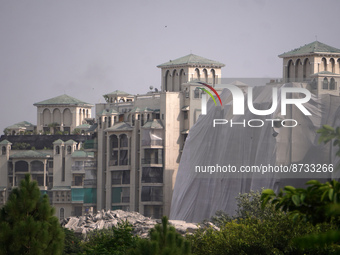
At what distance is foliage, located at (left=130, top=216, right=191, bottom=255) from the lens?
35594 mm

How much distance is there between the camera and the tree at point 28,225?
124 ft

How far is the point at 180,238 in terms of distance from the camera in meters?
37.1

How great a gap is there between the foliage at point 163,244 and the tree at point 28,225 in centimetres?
323

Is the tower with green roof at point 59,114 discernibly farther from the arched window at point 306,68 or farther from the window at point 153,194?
the arched window at point 306,68

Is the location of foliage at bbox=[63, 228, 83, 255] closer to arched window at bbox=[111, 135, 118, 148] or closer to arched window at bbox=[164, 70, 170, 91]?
arched window at bbox=[111, 135, 118, 148]

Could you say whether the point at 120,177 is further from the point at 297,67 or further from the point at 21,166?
the point at 21,166

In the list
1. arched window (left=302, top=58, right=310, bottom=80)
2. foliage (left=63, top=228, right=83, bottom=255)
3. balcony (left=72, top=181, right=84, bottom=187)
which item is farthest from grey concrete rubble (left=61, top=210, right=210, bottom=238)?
balcony (left=72, top=181, right=84, bottom=187)

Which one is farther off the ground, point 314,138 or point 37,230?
point 314,138

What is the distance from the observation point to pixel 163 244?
36.8 m

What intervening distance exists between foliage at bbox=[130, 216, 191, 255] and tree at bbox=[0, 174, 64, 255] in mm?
3233

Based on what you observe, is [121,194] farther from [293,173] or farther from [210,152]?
[293,173]

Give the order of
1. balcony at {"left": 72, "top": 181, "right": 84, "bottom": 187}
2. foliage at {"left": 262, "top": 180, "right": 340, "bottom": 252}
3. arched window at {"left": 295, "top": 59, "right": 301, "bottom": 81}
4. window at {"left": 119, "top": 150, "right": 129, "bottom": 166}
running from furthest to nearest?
balcony at {"left": 72, "top": 181, "right": 84, "bottom": 187}, window at {"left": 119, "top": 150, "right": 129, "bottom": 166}, arched window at {"left": 295, "top": 59, "right": 301, "bottom": 81}, foliage at {"left": 262, "top": 180, "right": 340, "bottom": 252}

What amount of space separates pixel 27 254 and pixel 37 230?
3.21 feet

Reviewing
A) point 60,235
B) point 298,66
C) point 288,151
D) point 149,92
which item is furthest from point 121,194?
point 60,235
